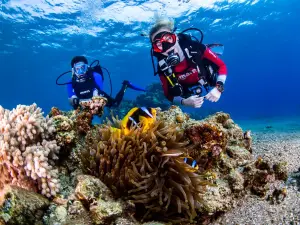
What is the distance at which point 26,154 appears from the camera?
2.76 m

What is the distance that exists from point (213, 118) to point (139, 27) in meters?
22.9

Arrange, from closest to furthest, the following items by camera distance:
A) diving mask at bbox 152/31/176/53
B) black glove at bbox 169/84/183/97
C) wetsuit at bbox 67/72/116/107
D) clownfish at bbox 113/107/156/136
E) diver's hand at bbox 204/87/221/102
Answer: clownfish at bbox 113/107/156/136, diver's hand at bbox 204/87/221/102, diving mask at bbox 152/31/176/53, black glove at bbox 169/84/183/97, wetsuit at bbox 67/72/116/107

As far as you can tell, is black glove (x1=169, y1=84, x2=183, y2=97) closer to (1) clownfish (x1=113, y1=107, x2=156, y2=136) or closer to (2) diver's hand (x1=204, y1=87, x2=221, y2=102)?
(2) diver's hand (x1=204, y1=87, x2=221, y2=102)

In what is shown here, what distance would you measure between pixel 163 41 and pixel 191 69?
36.3 inches

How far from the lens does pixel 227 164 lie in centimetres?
358

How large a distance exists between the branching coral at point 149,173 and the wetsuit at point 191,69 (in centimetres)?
300

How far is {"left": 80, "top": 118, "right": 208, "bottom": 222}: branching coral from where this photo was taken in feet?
9.00

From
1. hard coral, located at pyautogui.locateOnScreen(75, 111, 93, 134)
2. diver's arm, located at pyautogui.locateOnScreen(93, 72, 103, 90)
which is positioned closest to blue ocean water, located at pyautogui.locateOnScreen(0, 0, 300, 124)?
diver's arm, located at pyautogui.locateOnScreen(93, 72, 103, 90)

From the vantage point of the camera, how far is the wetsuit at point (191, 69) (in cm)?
566

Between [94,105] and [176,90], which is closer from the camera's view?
[94,105]

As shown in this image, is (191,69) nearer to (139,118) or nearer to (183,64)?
(183,64)

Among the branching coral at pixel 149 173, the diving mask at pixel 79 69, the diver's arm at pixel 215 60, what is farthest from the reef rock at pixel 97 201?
the diving mask at pixel 79 69

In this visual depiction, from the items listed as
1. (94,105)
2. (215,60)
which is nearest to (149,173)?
(94,105)

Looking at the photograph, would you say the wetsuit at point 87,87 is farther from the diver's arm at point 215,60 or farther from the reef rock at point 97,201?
the reef rock at point 97,201
